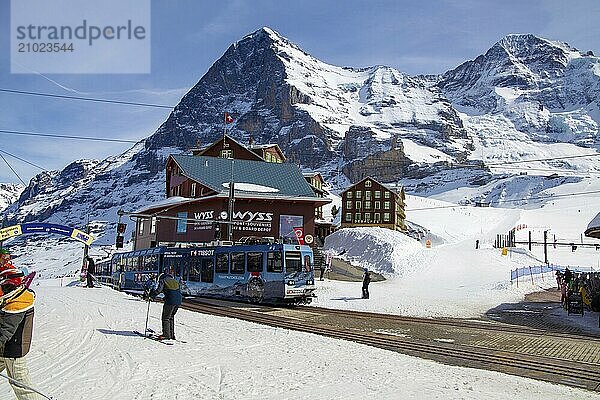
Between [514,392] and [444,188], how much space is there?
178176 millimetres

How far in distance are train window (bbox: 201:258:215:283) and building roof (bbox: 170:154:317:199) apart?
18.0 meters

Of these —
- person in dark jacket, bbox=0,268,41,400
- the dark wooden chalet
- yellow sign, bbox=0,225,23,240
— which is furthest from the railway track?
the dark wooden chalet

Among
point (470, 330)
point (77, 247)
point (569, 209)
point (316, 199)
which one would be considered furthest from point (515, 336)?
point (77, 247)

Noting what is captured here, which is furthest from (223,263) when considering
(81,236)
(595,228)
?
(81,236)

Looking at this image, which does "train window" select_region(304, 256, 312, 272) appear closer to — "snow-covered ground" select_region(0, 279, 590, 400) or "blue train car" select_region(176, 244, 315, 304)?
"blue train car" select_region(176, 244, 315, 304)

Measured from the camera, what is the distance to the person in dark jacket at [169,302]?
12680 millimetres

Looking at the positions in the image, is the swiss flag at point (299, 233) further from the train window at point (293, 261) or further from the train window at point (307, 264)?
the train window at point (293, 261)

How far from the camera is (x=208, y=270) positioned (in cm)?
2884

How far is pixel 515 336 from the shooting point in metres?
16.7

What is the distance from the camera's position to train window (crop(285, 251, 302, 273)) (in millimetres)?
25477

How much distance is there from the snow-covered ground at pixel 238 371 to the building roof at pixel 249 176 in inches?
1347

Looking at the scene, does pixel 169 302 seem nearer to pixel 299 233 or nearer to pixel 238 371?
pixel 238 371

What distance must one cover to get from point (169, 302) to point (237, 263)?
14111 mm

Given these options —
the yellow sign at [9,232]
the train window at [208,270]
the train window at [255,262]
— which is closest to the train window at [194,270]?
the train window at [208,270]
